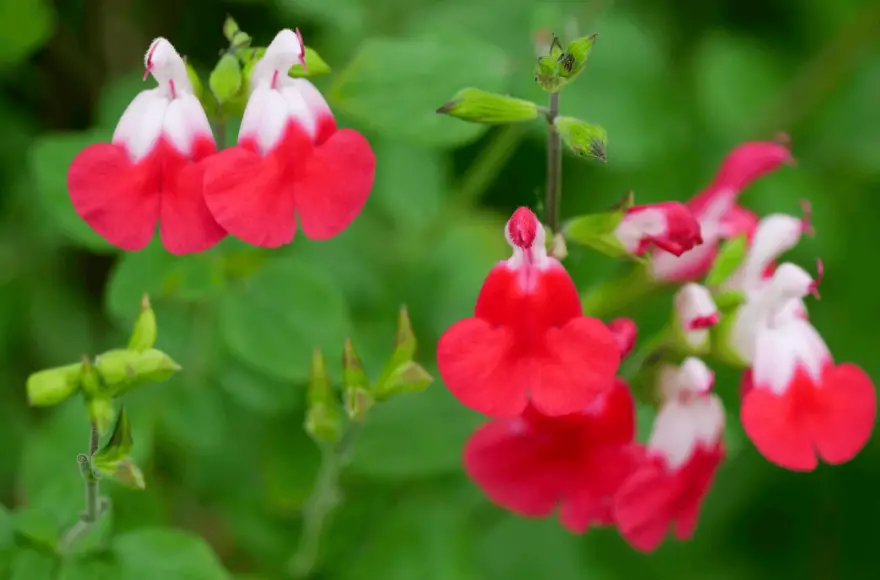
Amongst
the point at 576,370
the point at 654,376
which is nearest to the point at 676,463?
the point at 654,376

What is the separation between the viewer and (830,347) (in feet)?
6.10

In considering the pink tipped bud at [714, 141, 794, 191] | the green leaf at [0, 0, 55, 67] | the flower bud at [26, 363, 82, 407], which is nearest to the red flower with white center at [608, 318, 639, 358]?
the pink tipped bud at [714, 141, 794, 191]

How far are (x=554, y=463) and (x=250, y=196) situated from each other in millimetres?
416

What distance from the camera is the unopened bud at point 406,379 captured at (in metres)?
0.98

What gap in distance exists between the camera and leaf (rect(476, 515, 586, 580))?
164 cm

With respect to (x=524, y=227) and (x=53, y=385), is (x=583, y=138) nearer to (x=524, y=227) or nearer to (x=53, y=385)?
(x=524, y=227)

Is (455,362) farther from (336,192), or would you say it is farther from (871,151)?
(871,151)

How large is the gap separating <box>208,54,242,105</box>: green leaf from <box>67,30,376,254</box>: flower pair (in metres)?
0.02

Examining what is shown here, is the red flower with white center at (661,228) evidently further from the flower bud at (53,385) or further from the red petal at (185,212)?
the flower bud at (53,385)

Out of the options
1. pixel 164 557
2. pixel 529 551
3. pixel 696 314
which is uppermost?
pixel 696 314

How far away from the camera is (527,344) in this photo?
36.9 inches

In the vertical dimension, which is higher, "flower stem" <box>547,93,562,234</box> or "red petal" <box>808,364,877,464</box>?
"flower stem" <box>547,93,562,234</box>

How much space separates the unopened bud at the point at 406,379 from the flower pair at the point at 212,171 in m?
0.14

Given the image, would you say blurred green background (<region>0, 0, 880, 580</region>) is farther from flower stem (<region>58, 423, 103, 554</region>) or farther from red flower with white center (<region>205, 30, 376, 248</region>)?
red flower with white center (<region>205, 30, 376, 248</region>)
